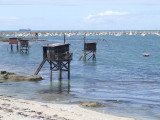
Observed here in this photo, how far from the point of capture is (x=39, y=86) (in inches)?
1678

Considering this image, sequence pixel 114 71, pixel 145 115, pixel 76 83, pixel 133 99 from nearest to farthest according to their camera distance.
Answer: pixel 145 115 → pixel 133 99 → pixel 76 83 → pixel 114 71

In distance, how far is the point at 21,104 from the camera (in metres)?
30.0

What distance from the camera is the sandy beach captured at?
2528 cm

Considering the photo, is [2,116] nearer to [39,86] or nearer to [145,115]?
[145,115]

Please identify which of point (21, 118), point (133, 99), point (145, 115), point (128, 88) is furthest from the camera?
point (128, 88)

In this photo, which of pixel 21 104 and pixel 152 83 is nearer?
pixel 21 104

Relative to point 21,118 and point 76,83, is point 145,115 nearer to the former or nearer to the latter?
point 21,118

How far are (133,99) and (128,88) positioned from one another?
654 cm

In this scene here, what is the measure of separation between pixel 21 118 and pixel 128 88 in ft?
67.6

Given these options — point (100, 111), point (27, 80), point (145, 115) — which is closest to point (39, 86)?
point (27, 80)

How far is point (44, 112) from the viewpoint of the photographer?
1063 inches

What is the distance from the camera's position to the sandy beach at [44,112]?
25277mm

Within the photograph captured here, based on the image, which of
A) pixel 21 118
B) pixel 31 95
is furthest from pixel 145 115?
pixel 31 95

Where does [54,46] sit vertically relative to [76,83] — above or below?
above
